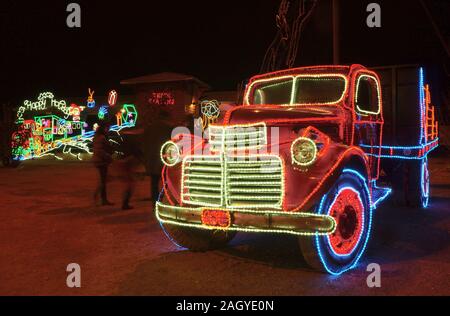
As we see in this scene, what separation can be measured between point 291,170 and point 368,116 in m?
2.33

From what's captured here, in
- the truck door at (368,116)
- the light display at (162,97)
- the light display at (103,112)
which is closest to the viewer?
the truck door at (368,116)

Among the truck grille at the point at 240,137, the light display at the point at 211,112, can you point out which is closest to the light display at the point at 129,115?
the light display at the point at 211,112

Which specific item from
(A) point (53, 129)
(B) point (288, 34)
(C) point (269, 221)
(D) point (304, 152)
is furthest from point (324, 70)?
(A) point (53, 129)

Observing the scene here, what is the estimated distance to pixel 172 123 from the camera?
892 cm

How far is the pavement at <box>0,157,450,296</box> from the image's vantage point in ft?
15.1

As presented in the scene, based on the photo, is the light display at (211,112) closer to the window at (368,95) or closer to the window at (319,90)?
the window at (319,90)

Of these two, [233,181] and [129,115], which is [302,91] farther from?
[129,115]

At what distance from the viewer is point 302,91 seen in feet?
21.9

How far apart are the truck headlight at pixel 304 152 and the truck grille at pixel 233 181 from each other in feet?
0.57

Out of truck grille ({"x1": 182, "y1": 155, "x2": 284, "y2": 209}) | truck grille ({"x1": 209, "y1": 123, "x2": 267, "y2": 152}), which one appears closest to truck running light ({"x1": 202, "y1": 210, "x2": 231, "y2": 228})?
truck grille ({"x1": 182, "y1": 155, "x2": 284, "y2": 209})

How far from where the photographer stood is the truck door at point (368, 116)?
629cm
